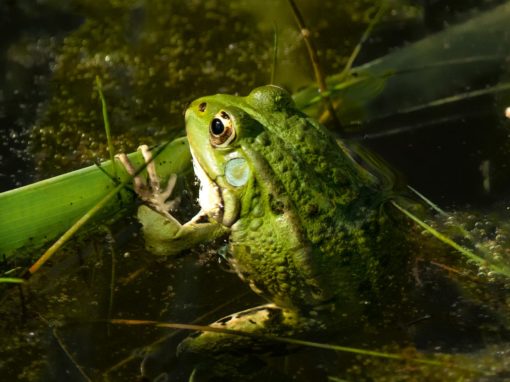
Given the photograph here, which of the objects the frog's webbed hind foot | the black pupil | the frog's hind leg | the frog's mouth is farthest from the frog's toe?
the black pupil

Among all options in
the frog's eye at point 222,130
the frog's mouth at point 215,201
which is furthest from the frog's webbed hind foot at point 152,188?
the frog's eye at point 222,130

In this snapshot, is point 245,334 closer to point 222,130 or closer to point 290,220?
point 290,220

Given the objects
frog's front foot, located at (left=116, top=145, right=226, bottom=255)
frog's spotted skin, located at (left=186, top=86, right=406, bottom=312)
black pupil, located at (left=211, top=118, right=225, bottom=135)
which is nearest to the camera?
frog's spotted skin, located at (left=186, top=86, right=406, bottom=312)

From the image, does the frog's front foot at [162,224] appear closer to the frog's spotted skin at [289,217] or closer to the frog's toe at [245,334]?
the frog's spotted skin at [289,217]

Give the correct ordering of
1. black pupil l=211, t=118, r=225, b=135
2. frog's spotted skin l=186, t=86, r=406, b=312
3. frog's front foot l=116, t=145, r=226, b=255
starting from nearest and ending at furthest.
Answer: frog's spotted skin l=186, t=86, r=406, b=312
black pupil l=211, t=118, r=225, b=135
frog's front foot l=116, t=145, r=226, b=255

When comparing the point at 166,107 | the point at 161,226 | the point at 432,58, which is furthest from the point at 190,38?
the point at 161,226

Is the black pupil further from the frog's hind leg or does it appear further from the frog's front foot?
the frog's hind leg

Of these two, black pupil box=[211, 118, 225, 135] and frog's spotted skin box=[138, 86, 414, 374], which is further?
black pupil box=[211, 118, 225, 135]
